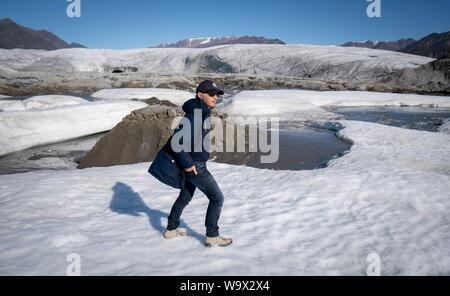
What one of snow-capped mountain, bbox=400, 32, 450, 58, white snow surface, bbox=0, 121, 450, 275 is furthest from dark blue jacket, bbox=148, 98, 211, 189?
snow-capped mountain, bbox=400, 32, 450, 58

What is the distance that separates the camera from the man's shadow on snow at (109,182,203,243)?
429 cm

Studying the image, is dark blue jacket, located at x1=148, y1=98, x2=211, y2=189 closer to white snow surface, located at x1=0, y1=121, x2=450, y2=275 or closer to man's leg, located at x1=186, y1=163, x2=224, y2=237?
man's leg, located at x1=186, y1=163, x2=224, y2=237

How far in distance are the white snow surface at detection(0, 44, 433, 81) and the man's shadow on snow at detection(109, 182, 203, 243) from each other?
163ft

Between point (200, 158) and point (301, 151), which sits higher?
point (200, 158)

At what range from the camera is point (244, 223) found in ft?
14.6

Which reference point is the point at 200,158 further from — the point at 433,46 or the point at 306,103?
the point at 433,46

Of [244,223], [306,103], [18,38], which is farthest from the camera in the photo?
[18,38]

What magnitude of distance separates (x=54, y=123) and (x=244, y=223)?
416 inches

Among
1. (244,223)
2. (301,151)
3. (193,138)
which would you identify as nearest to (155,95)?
(301,151)

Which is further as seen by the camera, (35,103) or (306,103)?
(306,103)

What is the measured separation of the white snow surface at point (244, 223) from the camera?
3.36 meters

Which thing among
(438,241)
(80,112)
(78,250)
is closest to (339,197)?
(438,241)

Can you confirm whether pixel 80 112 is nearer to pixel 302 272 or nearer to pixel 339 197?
pixel 339 197
